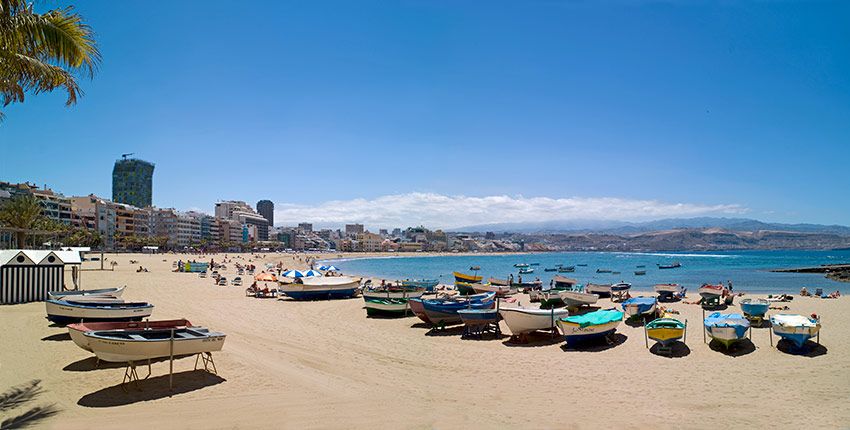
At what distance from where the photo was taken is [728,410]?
10.2 metres

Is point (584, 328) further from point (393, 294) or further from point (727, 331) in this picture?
point (393, 294)

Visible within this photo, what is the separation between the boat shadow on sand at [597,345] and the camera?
16.0m

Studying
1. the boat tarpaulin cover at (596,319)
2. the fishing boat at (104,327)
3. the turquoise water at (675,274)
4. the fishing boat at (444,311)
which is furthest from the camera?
the turquoise water at (675,274)

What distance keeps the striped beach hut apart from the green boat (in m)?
13.2

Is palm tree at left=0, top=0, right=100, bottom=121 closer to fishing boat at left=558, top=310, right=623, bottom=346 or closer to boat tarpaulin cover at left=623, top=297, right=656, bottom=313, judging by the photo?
fishing boat at left=558, top=310, right=623, bottom=346

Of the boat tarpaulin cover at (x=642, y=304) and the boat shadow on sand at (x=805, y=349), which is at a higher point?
the boat tarpaulin cover at (x=642, y=304)

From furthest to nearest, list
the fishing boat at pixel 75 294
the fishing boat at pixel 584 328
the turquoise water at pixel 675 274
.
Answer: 1. the turquoise water at pixel 675 274
2. the fishing boat at pixel 75 294
3. the fishing boat at pixel 584 328

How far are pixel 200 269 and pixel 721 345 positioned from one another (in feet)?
165

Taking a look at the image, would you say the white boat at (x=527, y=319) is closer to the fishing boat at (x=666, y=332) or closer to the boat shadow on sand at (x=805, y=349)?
the fishing boat at (x=666, y=332)

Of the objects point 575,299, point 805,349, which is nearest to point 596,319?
point 805,349

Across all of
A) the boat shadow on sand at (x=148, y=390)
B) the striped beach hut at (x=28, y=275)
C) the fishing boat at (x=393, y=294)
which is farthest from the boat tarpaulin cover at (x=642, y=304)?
the striped beach hut at (x=28, y=275)

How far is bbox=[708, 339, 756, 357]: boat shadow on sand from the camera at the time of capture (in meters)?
15.1

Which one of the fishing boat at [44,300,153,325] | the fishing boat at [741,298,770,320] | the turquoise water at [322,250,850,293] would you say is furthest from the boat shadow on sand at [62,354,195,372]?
the turquoise water at [322,250,850,293]

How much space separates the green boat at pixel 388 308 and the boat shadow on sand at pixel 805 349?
13991 millimetres
